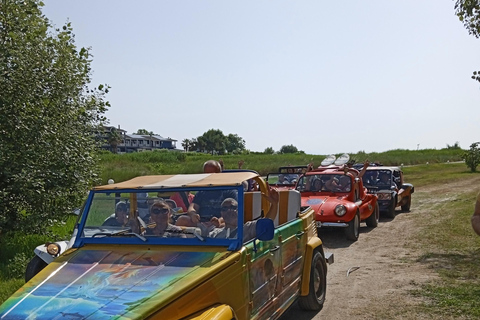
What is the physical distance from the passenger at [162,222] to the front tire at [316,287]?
7.49ft

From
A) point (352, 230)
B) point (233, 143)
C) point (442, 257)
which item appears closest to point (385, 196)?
point (352, 230)

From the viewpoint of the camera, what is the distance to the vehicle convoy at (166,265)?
3.46 meters

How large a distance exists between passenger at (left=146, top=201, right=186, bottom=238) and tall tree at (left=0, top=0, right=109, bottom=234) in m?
4.30

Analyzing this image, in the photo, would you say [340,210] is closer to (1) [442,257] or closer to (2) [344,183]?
(2) [344,183]

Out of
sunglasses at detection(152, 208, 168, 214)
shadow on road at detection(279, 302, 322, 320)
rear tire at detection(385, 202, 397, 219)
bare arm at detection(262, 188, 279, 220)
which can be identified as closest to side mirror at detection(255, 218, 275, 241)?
sunglasses at detection(152, 208, 168, 214)

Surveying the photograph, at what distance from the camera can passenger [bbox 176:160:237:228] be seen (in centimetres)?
453

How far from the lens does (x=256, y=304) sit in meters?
4.49

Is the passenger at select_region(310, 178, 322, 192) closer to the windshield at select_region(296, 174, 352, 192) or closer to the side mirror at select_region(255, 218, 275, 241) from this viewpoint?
the windshield at select_region(296, 174, 352, 192)

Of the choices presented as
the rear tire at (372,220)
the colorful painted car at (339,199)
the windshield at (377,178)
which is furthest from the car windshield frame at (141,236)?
the windshield at (377,178)

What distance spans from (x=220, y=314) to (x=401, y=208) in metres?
14.5

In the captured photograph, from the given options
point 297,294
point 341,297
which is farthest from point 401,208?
point 297,294

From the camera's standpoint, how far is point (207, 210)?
15.3 feet

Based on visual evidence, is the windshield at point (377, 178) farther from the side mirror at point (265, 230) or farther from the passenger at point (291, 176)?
the side mirror at point (265, 230)

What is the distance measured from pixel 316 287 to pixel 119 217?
9.30ft
